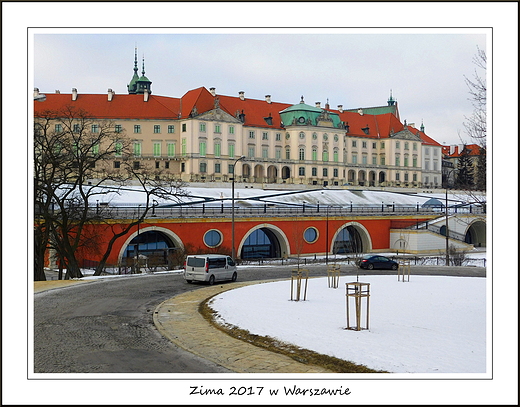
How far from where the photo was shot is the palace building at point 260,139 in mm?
86938

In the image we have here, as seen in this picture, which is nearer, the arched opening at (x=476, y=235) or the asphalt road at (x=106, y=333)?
the asphalt road at (x=106, y=333)

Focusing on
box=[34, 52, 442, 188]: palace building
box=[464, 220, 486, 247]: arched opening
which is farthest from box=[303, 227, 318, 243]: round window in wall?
box=[34, 52, 442, 188]: palace building

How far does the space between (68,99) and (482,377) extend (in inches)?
3461

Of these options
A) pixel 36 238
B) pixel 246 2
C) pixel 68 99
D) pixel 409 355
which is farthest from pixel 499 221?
pixel 68 99

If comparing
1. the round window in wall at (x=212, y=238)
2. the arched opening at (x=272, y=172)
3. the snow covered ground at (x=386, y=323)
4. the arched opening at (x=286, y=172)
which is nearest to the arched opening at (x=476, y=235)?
the round window in wall at (x=212, y=238)

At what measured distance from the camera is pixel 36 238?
31031mm

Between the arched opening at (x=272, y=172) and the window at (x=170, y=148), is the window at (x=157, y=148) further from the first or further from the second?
the arched opening at (x=272, y=172)

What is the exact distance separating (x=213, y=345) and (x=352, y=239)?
46572 millimetres

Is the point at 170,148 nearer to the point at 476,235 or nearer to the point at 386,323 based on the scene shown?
the point at 476,235

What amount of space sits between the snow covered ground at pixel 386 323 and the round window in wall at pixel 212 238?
22648 millimetres

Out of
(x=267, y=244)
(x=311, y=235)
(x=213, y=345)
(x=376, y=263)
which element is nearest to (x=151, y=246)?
(x=267, y=244)

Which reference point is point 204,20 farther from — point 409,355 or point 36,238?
point 36,238

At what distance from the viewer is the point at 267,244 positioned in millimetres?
53656

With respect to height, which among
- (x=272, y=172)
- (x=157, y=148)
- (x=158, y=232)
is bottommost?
(x=158, y=232)
